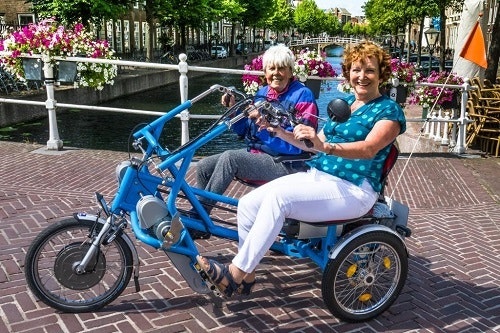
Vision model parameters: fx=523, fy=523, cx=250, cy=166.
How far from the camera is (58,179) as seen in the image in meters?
6.01

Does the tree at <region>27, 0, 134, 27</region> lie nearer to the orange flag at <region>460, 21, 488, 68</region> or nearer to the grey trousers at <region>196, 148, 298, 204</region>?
the orange flag at <region>460, 21, 488, 68</region>

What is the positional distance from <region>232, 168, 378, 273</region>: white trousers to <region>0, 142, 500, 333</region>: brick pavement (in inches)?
20.8

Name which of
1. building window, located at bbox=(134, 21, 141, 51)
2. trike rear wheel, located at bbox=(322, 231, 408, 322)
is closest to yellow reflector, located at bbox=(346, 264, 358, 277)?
trike rear wheel, located at bbox=(322, 231, 408, 322)

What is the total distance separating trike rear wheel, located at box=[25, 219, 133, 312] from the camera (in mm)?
2945

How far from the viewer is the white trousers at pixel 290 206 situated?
2828mm

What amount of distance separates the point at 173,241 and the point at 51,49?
18.0 ft

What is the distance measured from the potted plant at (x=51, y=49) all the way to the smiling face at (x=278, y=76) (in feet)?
15.5

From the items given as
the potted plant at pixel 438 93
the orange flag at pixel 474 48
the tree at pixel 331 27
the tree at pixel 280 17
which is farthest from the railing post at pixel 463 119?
the tree at pixel 331 27

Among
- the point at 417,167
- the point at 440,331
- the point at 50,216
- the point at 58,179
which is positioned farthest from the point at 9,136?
the point at 440,331

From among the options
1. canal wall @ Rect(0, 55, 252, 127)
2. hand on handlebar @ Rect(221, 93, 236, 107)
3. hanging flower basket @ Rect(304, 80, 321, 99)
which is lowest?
canal wall @ Rect(0, 55, 252, 127)

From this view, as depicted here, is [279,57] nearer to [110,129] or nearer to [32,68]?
[32,68]

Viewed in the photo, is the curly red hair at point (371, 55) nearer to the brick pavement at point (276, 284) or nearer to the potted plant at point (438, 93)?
the brick pavement at point (276, 284)

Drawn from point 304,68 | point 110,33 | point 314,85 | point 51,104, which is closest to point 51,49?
point 51,104

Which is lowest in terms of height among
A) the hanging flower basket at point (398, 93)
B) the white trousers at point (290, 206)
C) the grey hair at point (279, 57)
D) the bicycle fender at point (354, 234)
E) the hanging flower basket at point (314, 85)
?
the bicycle fender at point (354, 234)
